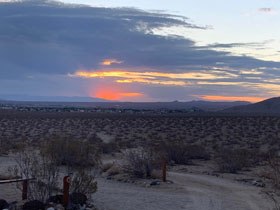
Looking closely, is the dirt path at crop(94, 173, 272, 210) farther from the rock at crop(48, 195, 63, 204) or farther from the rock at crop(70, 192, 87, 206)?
the rock at crop(48, 195, 63, 204)

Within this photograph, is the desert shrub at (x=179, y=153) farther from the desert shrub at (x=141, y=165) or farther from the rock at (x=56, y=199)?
the rock at (x=56, y=199)

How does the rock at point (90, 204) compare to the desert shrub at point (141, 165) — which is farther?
the desert shrub at point (141, 165)

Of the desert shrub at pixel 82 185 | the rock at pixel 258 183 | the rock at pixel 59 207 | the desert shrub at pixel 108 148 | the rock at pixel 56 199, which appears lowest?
the rock at pixel 258 183

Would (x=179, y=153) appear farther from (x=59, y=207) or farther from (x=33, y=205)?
(x=33, y=205)

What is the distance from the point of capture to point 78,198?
12.8 m

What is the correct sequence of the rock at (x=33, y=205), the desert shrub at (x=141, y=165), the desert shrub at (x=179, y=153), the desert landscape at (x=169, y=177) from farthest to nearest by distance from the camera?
the desert shrub at (x=179, y=153) → the desert shrub at (x=141, y=165) → the desert landscape at (x=169, y=177) → the rock at (x=33, y=205)

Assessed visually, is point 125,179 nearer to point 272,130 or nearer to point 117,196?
point 117,196

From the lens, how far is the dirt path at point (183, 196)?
14094 mm

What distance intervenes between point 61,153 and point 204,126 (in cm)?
3894

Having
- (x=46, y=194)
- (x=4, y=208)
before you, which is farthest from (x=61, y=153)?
(x=4, y=208)

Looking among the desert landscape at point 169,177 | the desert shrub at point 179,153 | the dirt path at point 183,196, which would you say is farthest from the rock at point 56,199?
the desert shrub at point 179,153

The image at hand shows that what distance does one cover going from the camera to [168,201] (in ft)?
48.4

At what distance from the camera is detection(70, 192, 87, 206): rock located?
12688 millimetres

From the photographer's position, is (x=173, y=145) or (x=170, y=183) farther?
(x=173, y=145)
